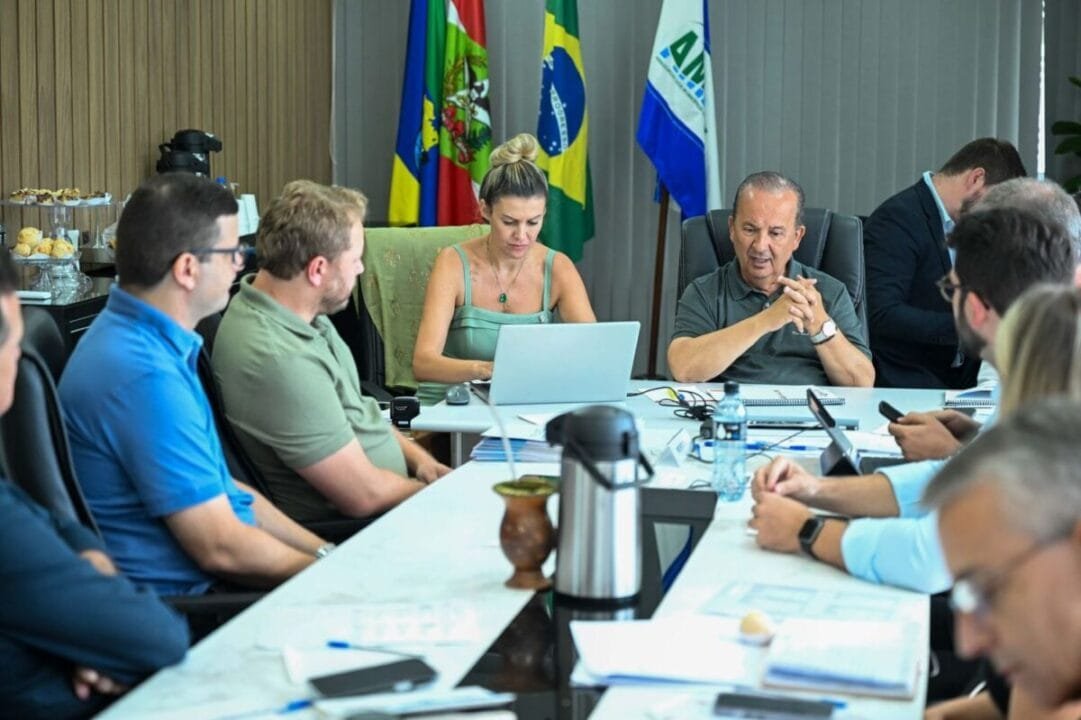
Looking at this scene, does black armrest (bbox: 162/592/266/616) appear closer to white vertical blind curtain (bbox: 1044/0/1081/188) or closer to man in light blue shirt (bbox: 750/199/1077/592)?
man in light blue shirt (bbox: 750/199/1077/592)

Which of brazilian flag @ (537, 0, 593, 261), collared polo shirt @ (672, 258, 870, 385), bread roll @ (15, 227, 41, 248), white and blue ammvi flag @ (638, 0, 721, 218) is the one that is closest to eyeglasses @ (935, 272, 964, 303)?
collared polo shirt @ (672, 258, 870, 385)

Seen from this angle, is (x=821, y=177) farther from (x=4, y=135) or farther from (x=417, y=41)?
(x=4, y=135)

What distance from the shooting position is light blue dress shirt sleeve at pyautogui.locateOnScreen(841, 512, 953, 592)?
1940 mm

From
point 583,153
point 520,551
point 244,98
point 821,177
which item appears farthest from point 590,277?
point 520,551

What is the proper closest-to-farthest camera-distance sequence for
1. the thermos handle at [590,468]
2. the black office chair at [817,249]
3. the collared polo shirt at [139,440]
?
the thermos handle at [590,468] < the collared polo shirt at [139,440] < the black office chair at [817,249]

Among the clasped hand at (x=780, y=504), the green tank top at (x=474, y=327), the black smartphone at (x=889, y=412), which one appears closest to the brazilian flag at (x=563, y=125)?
the green tank top at (x=474, y=327)

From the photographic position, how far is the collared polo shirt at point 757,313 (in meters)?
3.81

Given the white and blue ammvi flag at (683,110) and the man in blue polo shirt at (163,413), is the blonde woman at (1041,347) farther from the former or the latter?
the white and blue ammvi flag at (683,110)

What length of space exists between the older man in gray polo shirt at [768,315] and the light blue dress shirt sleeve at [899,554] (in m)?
1.62

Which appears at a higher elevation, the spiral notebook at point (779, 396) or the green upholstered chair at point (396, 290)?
the green upholstered chair at point (396, 290)

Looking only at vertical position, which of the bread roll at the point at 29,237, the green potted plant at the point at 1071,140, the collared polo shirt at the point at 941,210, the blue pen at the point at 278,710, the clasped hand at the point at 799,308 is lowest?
the blue pen at the point at 278,710

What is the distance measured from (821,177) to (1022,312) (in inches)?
197

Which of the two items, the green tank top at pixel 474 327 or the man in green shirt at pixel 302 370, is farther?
the green tank top at pixel 474 327

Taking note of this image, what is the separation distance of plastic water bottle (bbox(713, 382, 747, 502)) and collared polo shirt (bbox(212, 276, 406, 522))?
70 cm
